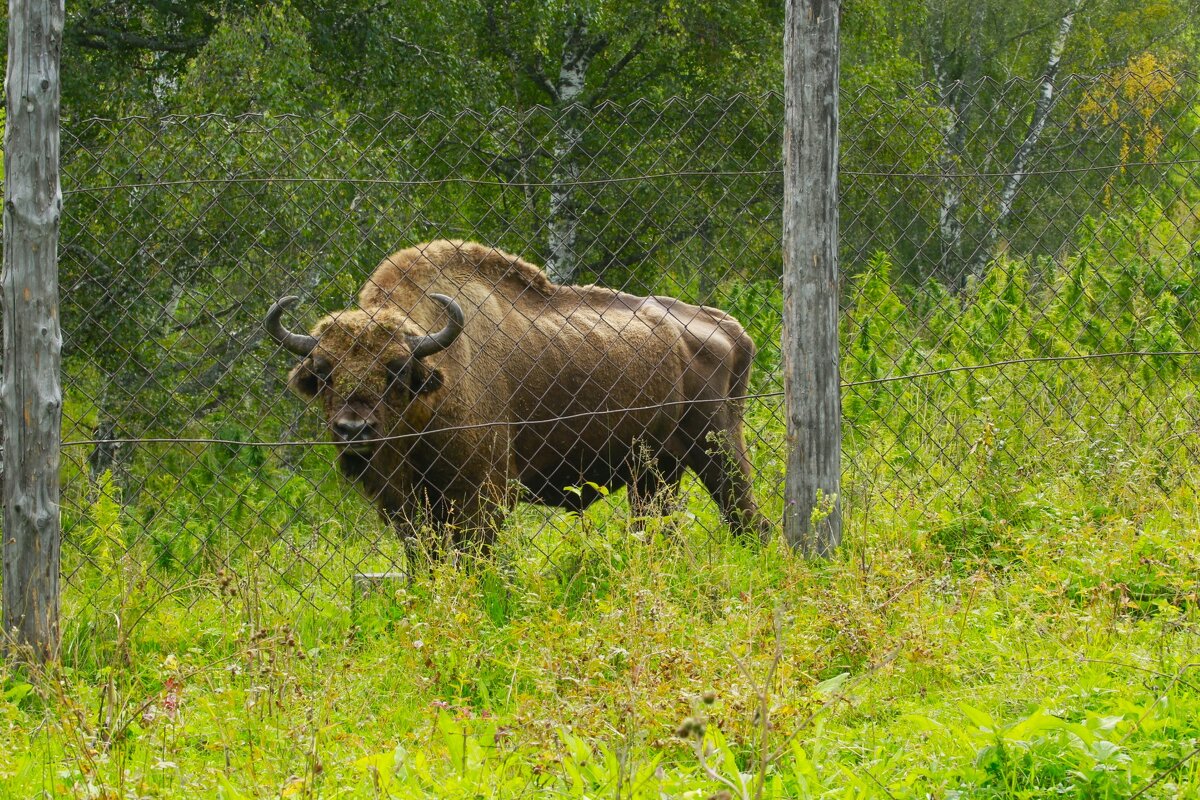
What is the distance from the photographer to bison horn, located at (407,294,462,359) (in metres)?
5.64

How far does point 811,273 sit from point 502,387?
77.5 inches

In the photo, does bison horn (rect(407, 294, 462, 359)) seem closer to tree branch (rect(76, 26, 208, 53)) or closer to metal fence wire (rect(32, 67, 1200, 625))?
metal fence wire (rect(32, 67, 1200, 625))

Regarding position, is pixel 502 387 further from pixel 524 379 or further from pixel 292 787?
pixel 292 787

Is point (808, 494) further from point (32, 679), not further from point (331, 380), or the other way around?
point (32, 679)

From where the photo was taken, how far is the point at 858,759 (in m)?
3.25

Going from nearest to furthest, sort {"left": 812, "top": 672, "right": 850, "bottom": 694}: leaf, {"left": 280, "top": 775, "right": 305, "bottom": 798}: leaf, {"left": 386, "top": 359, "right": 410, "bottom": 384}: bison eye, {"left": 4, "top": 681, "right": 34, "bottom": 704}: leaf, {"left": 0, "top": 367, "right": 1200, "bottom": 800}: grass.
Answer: {"left": 280, "top": 775, "right": 305, "bottom": 798}: leaf < {"left": 0, "top": 367, "right": 1200, "bottom": 800}: grass < {"left": 812, "top": 672, "right": 850, "bottom": 694}: leaf < {"left": 4, "top": 681, "right": 34, "bottom": 704}: leaf < {"left": 386, "top": 359, "right": 410, "bottom": 384}: bison eye

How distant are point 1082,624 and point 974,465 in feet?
6.88

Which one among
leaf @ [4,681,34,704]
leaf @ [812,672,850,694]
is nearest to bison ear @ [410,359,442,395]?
leaf @ [4,681,34,704]

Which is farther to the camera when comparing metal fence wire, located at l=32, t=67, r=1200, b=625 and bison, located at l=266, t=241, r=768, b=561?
bison, located at l=266, t=241, r=768, b=561

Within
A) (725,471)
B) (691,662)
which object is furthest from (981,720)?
(725,471)

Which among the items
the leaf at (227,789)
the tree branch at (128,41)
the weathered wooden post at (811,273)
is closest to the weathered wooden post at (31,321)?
the leaf at (227,789)

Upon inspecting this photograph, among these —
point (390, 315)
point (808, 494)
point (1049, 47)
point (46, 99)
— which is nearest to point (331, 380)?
point (390, 315)

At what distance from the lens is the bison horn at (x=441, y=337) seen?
18.5 ft

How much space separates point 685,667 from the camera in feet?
11.5
